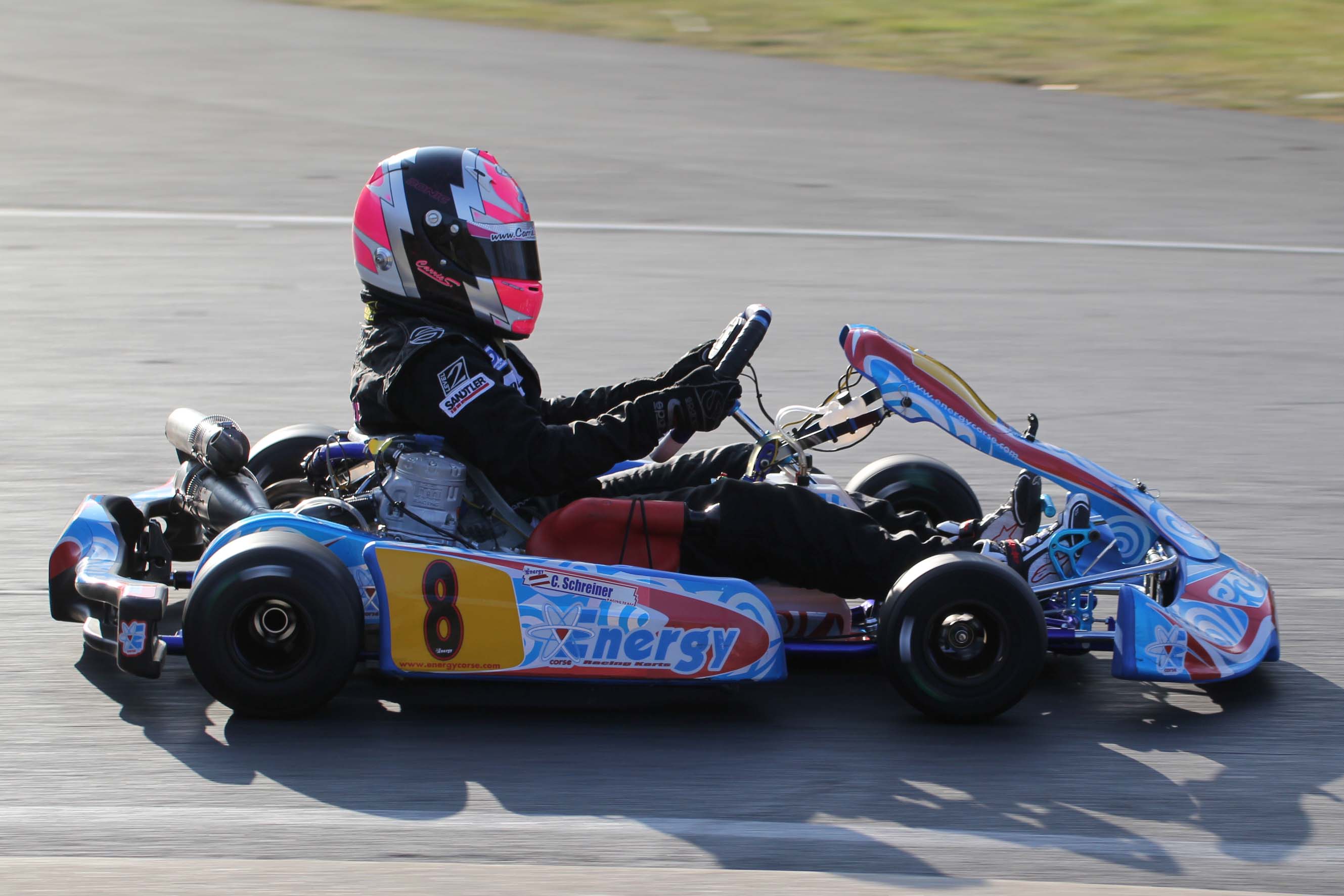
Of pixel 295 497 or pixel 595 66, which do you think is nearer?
pixel 295 497

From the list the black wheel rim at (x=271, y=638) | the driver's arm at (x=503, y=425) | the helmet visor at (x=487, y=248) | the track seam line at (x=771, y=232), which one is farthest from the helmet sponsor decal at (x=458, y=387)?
the track seam line at (x=771, y=232)

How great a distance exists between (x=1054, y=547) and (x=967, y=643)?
1.53ft

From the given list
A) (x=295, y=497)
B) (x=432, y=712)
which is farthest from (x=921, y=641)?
(x=295, y=497)

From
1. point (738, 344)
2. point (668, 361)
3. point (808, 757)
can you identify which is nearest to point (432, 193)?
point (738, 344)

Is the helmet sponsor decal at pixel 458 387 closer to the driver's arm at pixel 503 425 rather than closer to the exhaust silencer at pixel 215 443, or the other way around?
the driver's arm at pixel 503 425

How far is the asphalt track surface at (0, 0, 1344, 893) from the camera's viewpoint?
326 cm

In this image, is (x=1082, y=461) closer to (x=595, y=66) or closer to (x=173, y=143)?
(x=173, y=143)

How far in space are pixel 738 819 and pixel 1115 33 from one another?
13.1 metres

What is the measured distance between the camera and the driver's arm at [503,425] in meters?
3.80

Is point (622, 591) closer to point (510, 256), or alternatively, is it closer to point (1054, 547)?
point (510, 256)

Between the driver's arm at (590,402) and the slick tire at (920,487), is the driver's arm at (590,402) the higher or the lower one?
the higher one

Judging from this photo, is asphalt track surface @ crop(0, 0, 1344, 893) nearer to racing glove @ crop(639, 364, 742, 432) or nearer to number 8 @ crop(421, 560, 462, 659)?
number 8 @ crop(421, 560, 462, 659)

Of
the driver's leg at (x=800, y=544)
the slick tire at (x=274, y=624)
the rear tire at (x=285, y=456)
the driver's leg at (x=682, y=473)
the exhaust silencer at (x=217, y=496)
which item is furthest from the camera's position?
the rear tire at (x=285, y=456)

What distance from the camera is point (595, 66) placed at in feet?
45.3
